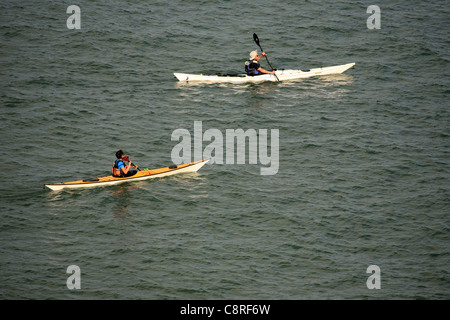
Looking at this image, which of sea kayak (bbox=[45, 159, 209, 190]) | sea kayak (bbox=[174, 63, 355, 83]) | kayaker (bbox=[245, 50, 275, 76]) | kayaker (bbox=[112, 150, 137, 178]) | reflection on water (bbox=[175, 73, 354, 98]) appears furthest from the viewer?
sea kayak (bbox=[174, 63, 355, 83])

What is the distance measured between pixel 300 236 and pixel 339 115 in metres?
9.42

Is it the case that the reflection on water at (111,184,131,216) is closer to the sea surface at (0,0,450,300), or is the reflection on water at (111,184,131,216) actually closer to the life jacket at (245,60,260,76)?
the sea surface at (0,0,450,300)

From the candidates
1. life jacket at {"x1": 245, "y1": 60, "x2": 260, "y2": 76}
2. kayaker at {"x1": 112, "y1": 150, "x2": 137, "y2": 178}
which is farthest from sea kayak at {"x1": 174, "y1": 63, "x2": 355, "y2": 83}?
kayaker at {"x1": 112, "y1": 150, "x2": 137, "y2": 178}

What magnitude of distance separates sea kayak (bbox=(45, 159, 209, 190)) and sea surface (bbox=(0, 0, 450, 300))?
10.2 inches

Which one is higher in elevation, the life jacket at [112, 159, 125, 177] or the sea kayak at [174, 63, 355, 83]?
the sea kayak at [174, 63, 355, 83]

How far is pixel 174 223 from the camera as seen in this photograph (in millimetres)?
19797

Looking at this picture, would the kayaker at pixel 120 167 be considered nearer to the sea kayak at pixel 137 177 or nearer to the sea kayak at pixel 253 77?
the sea kayak at pixel 137 177

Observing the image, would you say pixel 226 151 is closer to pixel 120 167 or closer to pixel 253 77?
pixel 120 167

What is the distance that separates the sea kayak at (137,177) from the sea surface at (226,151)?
26cm

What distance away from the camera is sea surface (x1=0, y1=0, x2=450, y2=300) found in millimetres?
17625

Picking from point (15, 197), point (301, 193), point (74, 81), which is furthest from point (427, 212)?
point (74, 81)
